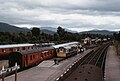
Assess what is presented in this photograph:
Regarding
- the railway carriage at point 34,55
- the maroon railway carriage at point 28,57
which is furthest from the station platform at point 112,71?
the maroon railway carriage at point 28,57

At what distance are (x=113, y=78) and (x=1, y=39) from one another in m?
53.6

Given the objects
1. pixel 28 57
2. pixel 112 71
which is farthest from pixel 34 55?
pixel 112 71

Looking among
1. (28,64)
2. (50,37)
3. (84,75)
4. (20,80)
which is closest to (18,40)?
(50,37)

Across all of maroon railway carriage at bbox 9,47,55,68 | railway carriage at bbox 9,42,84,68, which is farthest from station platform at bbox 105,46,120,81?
maroon railway carriage at bbox 9,47,55,68

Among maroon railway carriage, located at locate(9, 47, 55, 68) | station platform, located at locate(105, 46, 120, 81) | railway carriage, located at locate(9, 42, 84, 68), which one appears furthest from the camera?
railway carriage, located at locate(9, 42, 84, 68)

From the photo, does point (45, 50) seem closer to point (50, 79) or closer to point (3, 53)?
point (3, 53)

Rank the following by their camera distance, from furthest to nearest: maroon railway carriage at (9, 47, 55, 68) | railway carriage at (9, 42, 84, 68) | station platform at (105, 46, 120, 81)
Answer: railway carriage at (9, 42, 84, 68), maroon railway carriage at (9, 47, 55, 68), station platform at (105, 46, 120, 81)

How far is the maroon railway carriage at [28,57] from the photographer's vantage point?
118 ft

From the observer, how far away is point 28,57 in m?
37.6

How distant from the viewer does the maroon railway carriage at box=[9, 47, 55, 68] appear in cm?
3591

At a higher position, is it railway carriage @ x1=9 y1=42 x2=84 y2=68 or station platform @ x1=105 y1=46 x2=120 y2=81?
railway carriage @ x1=9 y1=42 x2=84 y2=68

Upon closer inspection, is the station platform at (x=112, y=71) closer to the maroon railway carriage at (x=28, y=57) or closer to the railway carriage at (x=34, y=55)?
the railway carriage at (x=34, y=55)

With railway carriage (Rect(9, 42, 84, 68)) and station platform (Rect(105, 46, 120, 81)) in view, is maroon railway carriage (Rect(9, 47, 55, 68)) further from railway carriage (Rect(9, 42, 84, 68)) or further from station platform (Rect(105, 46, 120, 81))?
station platform (Rect(105, 46, 120, 81))

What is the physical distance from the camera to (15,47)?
52.9 m
